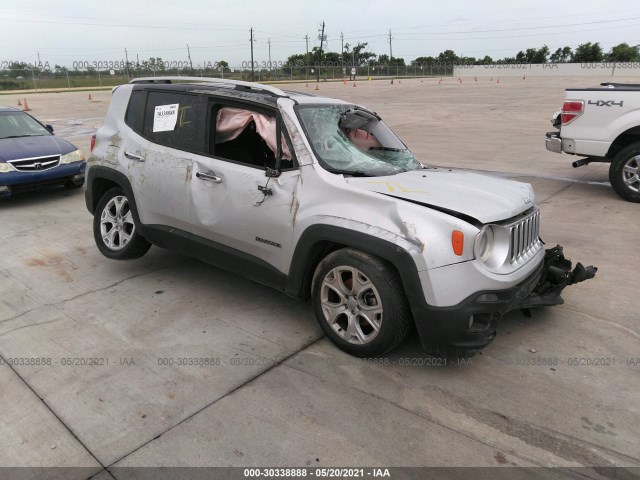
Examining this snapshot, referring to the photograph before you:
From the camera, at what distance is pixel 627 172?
283 inches

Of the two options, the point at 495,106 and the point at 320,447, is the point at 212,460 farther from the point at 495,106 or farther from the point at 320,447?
the point at 495,106

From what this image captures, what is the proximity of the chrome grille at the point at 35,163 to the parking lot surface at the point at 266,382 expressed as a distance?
2665 millimetres

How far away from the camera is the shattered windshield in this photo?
12.3 ft

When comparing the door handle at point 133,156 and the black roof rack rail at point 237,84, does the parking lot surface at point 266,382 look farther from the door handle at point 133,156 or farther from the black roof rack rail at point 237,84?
the black roof rack rail at point 237,84

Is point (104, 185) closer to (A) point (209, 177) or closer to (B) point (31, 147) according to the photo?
(A) point (209, 177)

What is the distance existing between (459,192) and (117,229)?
3.34m

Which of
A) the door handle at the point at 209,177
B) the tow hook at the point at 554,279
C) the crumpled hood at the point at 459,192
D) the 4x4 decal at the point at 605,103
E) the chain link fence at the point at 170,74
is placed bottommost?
the tow hook at the point at 554,279

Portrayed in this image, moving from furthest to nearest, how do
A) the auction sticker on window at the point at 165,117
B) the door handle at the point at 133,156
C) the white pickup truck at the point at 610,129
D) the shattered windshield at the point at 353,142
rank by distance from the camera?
the white pickup truck at the point at 610,129 → the door handle at the point at 133,156 → the auction sticker on window at the point at 165,117 → the shattered windshield at the point at 353,142

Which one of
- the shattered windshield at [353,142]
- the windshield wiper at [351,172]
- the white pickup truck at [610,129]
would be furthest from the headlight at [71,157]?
the white pickup truck at [610,129]

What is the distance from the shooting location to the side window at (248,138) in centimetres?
386

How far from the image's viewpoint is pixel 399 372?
3342 millimetres

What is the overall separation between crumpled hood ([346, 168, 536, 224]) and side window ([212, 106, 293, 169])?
0.71 m

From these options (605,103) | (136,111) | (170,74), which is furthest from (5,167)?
(170,74)

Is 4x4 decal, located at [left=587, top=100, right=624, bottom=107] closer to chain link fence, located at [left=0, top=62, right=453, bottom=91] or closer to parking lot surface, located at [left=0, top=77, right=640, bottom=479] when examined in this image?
parking lot surface, located at [left=0, top=77, right=640, bottom=479]
